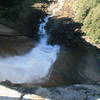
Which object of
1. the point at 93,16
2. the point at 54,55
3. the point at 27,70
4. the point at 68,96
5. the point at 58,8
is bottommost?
the point at 68,96

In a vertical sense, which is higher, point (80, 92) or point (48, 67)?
point (48, 67)

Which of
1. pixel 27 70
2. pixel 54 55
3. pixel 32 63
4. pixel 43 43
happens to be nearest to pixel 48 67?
pixel 32 63

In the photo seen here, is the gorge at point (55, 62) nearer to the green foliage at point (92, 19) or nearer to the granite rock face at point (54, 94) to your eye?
the green foliage at point (92, 19)

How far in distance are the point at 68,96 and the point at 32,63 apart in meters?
6.33

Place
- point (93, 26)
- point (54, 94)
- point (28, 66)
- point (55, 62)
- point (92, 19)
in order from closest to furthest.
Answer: point (54, 94), point (28, 66), point (55, 62), point (93, 26), point (92, 19)

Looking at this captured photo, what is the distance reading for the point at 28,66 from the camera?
33.0ft

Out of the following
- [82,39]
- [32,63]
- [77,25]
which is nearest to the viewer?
[32,63]

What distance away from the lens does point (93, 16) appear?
60.7 ft

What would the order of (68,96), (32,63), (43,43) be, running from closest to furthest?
(68,96) → (32,63) → (43,43)

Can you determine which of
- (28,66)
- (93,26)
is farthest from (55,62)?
(93,26)

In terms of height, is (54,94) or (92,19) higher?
(92,19)

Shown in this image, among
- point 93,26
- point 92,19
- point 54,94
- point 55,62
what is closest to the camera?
point 54,94

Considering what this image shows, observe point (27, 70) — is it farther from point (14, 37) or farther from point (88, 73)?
point (14, 37)

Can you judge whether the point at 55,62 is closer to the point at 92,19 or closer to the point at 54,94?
the point at 54,94
